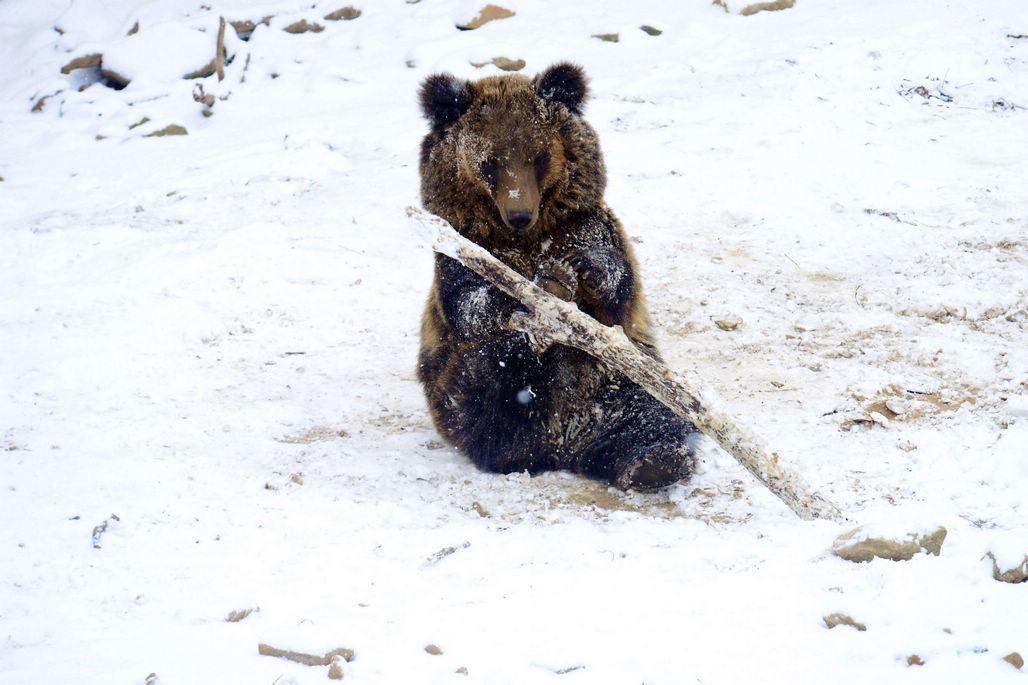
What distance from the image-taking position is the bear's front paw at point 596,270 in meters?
4.20

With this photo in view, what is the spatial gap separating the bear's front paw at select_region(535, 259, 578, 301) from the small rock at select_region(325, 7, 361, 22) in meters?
12.0

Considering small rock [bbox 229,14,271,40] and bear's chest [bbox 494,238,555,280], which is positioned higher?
small rock [bbox 229,14,271,40]

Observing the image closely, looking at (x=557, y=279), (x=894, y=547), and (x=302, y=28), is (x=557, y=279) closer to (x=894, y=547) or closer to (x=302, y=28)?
(x=894, y=547)

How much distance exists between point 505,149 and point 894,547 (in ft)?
8.42

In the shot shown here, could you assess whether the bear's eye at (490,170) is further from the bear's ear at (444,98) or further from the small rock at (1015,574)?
the small rock at (1015,574)

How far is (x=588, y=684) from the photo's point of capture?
224cm

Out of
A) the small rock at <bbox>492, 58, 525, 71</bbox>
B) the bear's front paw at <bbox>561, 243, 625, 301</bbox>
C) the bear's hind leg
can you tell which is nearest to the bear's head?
the bear's front paw at <bbox>561, 243, 625, 301</bbox>

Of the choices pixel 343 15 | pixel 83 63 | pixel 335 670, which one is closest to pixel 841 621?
pixel 335 670

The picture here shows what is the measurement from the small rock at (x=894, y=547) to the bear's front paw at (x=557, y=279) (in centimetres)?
178

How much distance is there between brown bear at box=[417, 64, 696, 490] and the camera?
4.23 meters

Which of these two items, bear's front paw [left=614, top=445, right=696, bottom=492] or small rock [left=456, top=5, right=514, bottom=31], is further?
small rock [left=456, top=5, right=514, bottom=31]

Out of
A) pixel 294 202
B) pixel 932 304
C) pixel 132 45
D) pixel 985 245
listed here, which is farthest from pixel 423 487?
pixel 132 45

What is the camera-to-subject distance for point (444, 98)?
14.5ft

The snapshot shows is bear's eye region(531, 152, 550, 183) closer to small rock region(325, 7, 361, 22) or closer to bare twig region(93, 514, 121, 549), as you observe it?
bare twig region(93, 514, 121, 549)
